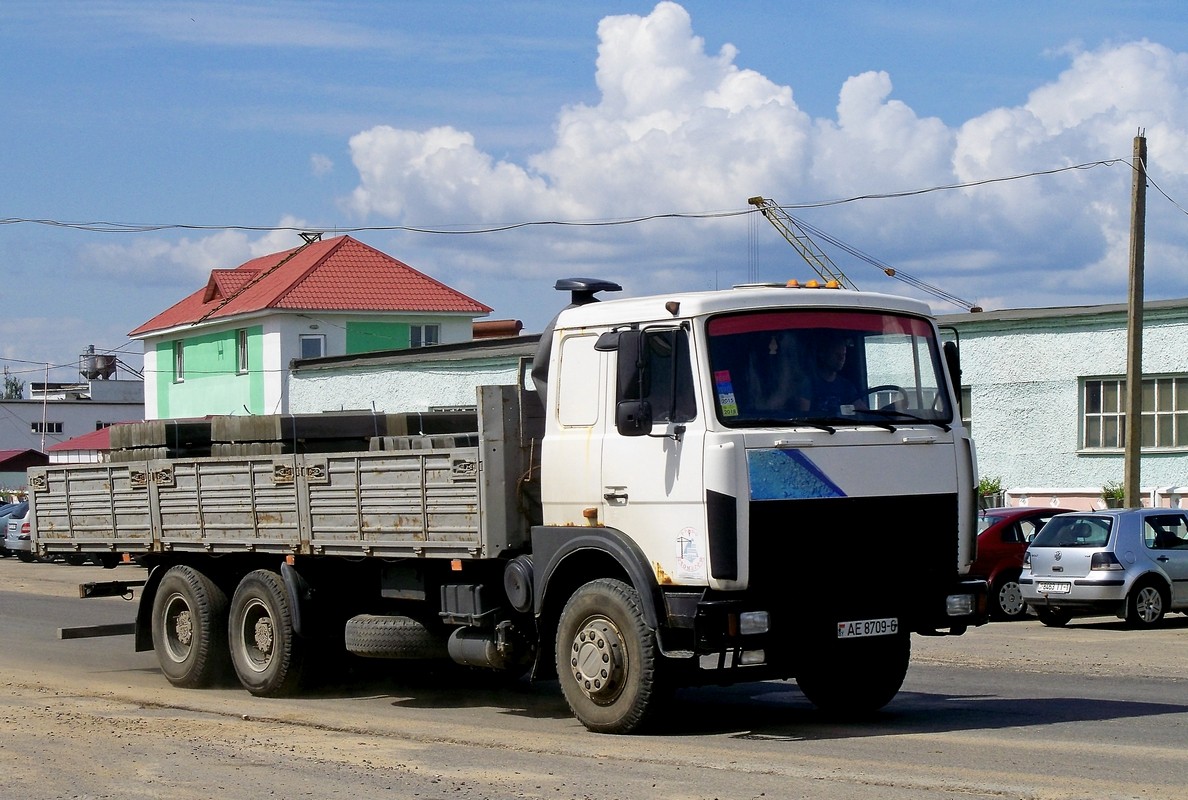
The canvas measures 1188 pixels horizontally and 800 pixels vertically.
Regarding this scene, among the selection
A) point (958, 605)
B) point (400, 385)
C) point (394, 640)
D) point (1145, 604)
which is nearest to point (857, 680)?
point (958, 605)

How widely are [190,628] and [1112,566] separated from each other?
11.2 metres

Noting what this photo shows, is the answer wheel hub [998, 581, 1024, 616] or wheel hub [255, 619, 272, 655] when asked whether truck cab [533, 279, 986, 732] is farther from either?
wheel hub [998, 581, 1024, 616]

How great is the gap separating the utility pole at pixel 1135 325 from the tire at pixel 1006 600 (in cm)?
385

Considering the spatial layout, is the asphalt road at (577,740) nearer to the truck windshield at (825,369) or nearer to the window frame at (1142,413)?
the truck windshield at (825,369)

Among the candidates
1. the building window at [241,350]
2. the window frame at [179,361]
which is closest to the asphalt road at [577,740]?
the building window at [241,350]

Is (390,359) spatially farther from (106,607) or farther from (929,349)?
(929,349)

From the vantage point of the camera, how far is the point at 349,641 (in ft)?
39.2

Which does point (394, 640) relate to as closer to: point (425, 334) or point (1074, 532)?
point (1074, 532)

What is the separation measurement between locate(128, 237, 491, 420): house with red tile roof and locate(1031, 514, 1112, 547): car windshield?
33.5m

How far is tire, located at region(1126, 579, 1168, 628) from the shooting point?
19078 millimetres

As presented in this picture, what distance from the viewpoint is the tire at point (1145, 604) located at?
19.1m

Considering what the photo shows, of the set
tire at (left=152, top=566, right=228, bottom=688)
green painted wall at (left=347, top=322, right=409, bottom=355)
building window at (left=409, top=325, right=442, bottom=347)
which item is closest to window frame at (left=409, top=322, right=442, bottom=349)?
building window at (left=409, top=325, right=442, bottom=347)

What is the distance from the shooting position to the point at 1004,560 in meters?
21.2

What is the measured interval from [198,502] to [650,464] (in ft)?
16.9
